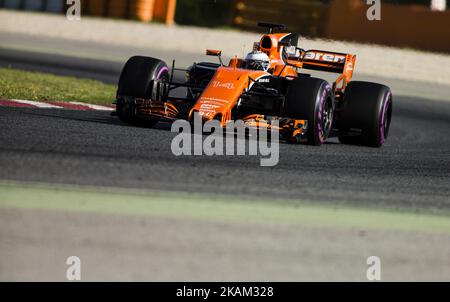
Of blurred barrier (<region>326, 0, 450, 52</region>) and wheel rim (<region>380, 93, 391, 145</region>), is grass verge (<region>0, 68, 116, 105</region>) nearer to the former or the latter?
wheel rim (<region>380, 93, 391, 145</region>)

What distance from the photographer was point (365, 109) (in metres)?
10.6

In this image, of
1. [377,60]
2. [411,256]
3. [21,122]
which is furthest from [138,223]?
[377,60]

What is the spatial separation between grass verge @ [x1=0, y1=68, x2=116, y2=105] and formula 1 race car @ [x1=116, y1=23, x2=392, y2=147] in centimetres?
256

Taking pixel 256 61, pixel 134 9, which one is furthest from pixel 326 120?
pixel 134 9

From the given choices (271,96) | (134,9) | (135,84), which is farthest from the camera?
(134,9)

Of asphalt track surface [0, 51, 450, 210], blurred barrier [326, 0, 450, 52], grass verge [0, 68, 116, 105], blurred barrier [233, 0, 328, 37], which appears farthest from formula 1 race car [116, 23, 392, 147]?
blurred barrier [233, 0, 328, 37]

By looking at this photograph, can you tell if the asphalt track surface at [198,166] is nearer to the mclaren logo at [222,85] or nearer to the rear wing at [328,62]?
the mclaren logo at [222,85]

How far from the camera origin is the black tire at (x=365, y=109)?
1059cm

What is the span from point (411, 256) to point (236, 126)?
4.36 meters

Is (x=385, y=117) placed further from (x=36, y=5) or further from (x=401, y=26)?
(x=36, y=5)

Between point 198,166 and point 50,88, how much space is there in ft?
21.6

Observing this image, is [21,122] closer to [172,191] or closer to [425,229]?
[172,191]

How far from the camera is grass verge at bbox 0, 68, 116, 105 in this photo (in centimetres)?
1266

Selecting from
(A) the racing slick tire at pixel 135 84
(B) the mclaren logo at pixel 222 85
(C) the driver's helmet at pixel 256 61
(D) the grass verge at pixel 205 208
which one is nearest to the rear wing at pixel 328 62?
(C) the driver's helmet at pixel 256 61
